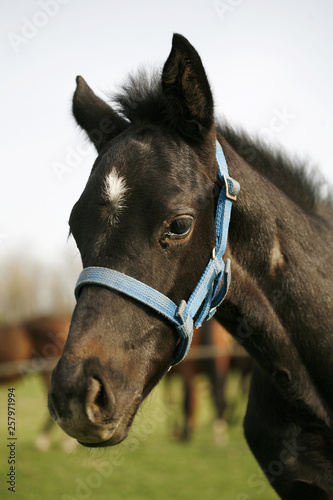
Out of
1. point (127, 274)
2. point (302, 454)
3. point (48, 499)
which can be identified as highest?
point (127, 274)

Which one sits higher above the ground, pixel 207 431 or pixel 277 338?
pixel 277 338

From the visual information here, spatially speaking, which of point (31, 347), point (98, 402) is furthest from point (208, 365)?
point (98, 402)

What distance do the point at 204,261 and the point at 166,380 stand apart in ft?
30.6

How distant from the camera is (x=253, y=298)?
261 centimetres

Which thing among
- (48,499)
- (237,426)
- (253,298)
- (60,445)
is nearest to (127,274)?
(253,298)

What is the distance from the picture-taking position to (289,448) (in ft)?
9.08

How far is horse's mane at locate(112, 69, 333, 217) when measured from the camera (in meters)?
2.67

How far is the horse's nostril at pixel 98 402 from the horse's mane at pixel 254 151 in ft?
4.72

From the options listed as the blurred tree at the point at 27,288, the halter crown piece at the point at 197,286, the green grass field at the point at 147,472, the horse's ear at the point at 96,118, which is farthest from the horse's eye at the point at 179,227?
the blurred tree at the point at 27,288

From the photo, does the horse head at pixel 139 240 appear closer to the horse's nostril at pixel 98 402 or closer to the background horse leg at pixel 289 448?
the horse's nostril at pixel 98 402

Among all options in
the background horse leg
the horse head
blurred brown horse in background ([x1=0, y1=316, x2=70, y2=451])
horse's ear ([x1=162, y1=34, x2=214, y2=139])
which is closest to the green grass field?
blurred brown horse in background ([x1=0, y1=316, x2=70, y2=451])

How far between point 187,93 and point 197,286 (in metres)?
0.98

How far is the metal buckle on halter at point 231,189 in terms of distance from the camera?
2.44 metres

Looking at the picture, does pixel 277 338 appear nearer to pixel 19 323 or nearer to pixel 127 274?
pixel 127 274
